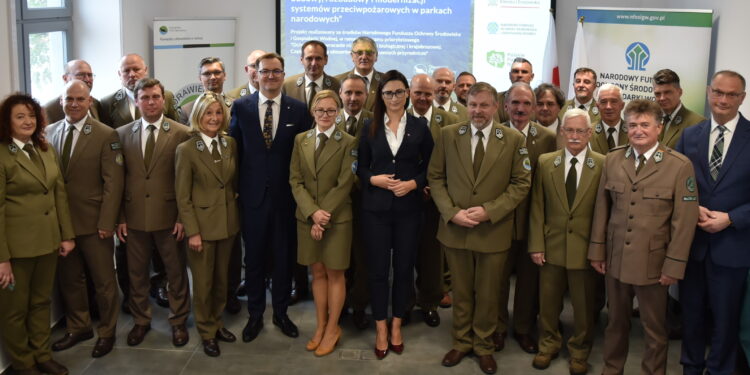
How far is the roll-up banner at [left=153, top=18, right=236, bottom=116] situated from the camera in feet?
23.4

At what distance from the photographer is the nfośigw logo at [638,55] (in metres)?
6.66

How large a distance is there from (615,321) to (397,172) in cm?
144

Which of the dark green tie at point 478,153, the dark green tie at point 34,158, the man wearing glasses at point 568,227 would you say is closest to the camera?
the dark green tie at point 34,158

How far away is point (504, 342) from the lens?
448 centimetres

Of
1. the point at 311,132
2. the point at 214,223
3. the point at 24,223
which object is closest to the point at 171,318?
the point at 214,223

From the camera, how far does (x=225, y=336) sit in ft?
14.9

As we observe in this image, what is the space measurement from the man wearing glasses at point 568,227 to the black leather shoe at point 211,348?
6.27ft

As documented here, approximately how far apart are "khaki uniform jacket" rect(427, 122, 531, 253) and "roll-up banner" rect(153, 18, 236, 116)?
12.5 feet

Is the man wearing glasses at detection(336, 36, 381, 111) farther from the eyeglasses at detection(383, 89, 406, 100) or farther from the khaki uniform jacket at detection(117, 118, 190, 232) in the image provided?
the khaki uniform jacket at detection(117, 118, 190, 232)

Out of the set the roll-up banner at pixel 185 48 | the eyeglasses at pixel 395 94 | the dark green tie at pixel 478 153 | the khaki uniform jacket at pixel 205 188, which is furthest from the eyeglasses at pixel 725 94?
the roll-up banner at pixel 185 48

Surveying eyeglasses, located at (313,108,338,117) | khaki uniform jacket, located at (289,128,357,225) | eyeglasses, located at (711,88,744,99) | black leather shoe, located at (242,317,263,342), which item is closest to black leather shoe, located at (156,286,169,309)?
black leather shoe, located at (242,317,263,342)

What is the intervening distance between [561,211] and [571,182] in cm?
17

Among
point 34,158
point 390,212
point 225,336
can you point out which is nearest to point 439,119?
point 390,212

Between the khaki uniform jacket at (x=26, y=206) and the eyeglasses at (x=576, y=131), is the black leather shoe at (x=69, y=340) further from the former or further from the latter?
the eyeglasses at (x=576, y=131)
